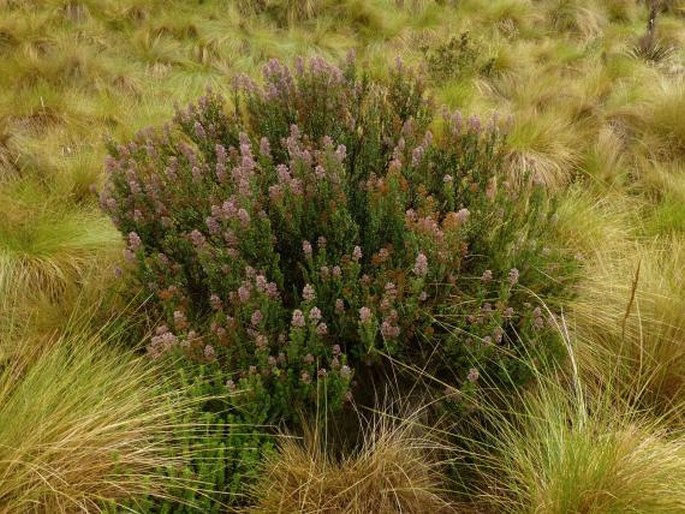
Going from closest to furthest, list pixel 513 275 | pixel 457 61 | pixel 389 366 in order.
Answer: pixel 513 275 → pixel 389 366 → pixel 457 61

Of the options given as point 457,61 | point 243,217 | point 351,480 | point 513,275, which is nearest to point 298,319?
point 243,217

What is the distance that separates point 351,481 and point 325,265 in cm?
75

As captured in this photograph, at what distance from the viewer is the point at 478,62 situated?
673cm

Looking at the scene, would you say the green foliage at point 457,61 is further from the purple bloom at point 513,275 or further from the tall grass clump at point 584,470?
the tall grass clump at point 584,470

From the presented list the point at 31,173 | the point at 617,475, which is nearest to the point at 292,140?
the point at 617,475

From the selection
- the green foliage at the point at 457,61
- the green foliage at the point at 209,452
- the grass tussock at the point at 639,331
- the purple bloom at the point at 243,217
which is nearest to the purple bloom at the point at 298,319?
the green foliage at the point at 209,452

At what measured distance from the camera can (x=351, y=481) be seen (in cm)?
196

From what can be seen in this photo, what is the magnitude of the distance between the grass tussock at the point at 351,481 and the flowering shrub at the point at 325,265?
0.18 meters

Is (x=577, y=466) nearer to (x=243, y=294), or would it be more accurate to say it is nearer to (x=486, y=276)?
(x=486, y=276)

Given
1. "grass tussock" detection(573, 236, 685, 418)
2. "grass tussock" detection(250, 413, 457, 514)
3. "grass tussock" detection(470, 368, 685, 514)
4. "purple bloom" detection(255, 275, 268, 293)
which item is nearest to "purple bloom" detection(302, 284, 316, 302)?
"purple bloom" detection(255, 275, 268, 293)

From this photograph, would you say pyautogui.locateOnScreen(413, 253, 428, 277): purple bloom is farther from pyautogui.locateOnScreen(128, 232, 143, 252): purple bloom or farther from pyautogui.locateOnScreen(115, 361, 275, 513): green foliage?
pyautogui.locateOnScreen(128, 232, 143, 252): purple bloom

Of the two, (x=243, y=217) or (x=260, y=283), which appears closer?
(x=260, y=283)

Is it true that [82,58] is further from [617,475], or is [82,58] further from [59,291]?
[617,475]

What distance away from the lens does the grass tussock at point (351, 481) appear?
1.89 m
